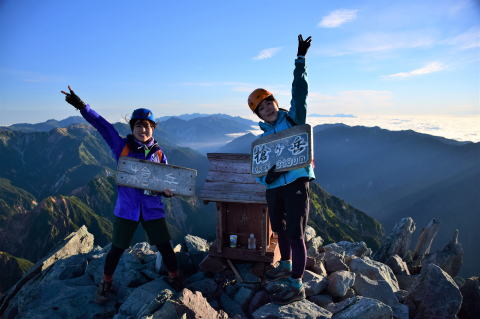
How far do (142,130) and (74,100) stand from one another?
153 cm

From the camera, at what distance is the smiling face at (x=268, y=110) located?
6316 millimetres

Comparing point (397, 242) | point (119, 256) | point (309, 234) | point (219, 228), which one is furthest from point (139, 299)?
point (397, 242)

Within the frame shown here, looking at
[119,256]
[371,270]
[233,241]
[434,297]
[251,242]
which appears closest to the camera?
[119,256]

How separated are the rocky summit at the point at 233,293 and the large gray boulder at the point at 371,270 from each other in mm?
28

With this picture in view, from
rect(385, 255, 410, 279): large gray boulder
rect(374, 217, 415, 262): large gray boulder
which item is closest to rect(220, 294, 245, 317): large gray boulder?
rect(385, 255, 410, 279): large gray boulder

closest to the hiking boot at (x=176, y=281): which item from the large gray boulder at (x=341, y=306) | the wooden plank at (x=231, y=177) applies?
the wooden plank at (x=231, y=177)

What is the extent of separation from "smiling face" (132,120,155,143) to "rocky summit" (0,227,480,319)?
3451 mm

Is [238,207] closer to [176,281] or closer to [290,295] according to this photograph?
[176,281]

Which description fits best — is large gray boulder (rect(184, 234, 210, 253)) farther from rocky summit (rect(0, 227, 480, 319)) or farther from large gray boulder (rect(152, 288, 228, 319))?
large gray boulder (rect(152, 288, 228, 319))

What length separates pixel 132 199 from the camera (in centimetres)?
680

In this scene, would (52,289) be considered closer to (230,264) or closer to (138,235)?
(230,264)

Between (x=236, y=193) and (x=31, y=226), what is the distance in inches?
8706

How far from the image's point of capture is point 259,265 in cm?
820

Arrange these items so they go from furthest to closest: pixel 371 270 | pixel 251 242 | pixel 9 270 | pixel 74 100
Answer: pixel 9 270
pixel 371 270
pixel 251 242
pixel 74 100
